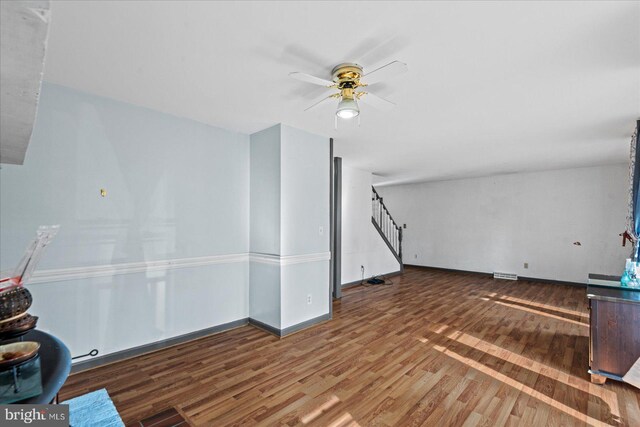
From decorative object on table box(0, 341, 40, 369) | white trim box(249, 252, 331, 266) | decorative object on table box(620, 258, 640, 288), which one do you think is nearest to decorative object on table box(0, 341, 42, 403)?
decorative object on table box(0, 341, 40, 369)

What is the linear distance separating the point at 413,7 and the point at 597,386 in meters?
3.39

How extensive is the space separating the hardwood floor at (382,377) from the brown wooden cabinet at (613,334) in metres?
0.16

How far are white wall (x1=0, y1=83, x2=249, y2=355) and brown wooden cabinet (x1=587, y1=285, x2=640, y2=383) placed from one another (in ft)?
12.3

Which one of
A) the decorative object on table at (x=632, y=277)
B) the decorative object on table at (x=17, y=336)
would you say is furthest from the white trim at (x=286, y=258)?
the decorative object on table at (x=632, y=277)

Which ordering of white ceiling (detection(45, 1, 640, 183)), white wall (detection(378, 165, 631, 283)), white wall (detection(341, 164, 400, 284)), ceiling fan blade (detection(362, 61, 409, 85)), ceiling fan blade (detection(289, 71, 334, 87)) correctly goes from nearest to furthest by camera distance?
1. white ceiling (detection(45, 1, 640, 183))
2. ceiling fan blade (detection(362, 61, 409, 85))
3. ceiling fan blade (detection(289, 71, 334, 87))
4. white wall (detection(378, 165, 631, 283))
5. white wall (detection(341, 164, 400, 284))

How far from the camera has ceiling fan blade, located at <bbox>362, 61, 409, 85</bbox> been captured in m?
1.92

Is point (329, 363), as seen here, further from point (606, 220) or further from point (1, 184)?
point (606, 220)

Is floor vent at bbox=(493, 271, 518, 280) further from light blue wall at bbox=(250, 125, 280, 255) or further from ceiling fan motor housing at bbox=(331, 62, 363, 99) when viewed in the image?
ceiling fan motor housing at bbox=(331, 62, 363, 99)

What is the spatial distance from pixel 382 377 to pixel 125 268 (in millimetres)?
2741

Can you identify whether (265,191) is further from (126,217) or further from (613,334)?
(613,334)

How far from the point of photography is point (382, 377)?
2684 mm

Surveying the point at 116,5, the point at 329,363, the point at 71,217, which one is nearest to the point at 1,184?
the point at 71,217

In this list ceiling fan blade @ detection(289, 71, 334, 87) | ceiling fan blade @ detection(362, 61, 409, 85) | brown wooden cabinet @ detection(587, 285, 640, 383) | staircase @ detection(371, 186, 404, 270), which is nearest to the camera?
ceiling fan blade @ detection(362, 61, 409, 85)

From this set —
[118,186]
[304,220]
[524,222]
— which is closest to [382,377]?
[304,220]
